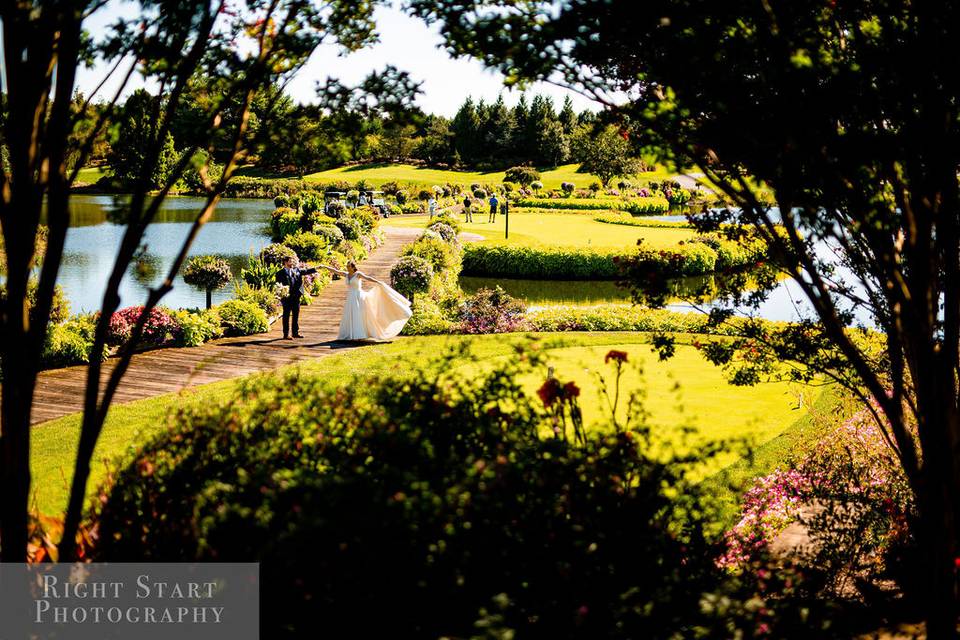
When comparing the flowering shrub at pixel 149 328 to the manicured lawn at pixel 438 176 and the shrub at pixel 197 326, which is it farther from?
the manicured lawn at pixel 438 176

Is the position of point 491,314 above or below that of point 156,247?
below

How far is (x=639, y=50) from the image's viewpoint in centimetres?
552

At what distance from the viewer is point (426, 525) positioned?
11.0 feet

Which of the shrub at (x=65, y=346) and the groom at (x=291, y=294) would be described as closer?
the shrub at (x=65, y=346)

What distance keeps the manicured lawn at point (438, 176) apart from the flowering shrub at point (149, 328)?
2710 inches

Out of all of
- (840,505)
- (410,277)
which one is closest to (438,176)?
(410,277)

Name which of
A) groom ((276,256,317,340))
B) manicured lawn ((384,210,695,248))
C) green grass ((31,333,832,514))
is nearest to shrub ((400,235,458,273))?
manicured lawn ((384,210,695,248))

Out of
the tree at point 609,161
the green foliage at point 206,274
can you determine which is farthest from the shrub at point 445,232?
the tree at point 609,161

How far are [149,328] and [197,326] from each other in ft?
3.33

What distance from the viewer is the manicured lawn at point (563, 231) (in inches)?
1384

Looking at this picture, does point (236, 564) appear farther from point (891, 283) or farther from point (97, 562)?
point (891, 283)

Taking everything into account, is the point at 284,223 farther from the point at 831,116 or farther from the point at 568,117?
the point at 568,117

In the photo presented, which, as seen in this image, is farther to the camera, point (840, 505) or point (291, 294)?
point (291, 294)

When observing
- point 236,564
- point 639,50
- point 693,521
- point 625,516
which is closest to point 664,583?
point 625,516
